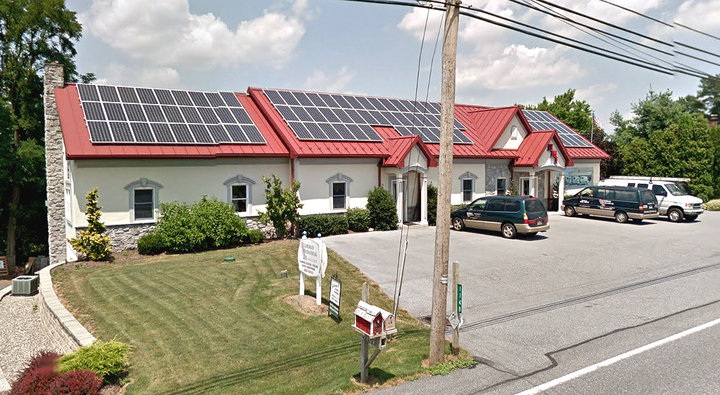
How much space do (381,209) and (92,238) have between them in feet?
39.1

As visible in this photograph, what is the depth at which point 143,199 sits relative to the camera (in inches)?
750

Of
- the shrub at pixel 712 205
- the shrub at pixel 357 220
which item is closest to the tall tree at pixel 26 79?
the shrub at pixel 357 220

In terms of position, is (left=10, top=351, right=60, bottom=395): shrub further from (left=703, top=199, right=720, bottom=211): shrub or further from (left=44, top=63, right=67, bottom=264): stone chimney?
(left=703, top=199, right=720, bottom=211): shrub

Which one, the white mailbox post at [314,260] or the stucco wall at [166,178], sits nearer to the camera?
the white mailbox post at [314,260]

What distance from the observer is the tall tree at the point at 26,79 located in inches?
1202

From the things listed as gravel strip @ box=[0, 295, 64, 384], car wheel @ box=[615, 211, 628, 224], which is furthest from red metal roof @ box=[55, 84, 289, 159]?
car wheel @ box=[615, 211, 628, 224]

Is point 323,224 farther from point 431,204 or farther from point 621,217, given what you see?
point 621,217

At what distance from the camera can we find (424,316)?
11.3 metres

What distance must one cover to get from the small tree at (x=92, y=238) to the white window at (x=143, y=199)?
5.33ft

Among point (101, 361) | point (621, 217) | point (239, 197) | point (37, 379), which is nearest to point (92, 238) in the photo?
point (239, 197)

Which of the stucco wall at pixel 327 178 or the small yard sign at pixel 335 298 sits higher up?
the stucco wall at pixel 327 178

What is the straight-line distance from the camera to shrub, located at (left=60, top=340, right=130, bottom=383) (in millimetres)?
8461

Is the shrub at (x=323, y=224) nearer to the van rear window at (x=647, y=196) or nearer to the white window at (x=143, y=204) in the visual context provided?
the white window at (x=143, y=204)

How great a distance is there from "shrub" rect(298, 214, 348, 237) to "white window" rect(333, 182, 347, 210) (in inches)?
38.6
